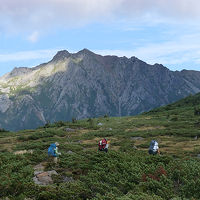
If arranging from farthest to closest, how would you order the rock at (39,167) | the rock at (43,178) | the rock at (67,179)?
the rock at (39,167), the rock at (67,179), the rock at (43,178)

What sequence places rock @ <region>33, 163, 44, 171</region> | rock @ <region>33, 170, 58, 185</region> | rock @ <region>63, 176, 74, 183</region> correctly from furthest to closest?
rock @ <region>33, 163, 44, 171</region> < rock @ <region>63, 176, 74, 183</region> < rock @ <region>33, 170, 58, 185</region>

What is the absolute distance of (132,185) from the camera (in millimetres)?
11719

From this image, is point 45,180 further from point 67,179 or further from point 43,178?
point 67,179

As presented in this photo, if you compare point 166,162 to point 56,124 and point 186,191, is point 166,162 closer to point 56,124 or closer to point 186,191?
point 186,191

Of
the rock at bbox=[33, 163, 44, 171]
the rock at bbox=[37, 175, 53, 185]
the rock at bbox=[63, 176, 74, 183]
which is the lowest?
the rock at bbox=[63, 176, 74, 183]

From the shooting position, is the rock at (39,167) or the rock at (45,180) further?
the rock at (39,167)

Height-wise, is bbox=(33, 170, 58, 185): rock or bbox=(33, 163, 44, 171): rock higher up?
bbox=(33, 170, 58, 185): rock

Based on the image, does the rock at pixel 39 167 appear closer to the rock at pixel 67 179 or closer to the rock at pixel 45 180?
the rock at pixel 45 180

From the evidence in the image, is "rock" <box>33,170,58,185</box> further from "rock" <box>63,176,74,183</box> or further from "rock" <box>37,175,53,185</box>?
"rock" <box>63,176,74,183</box>

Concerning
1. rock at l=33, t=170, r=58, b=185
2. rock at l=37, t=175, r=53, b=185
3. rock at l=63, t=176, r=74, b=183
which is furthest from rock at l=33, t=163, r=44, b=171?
rock at l=63, t=176, r=74, b=183

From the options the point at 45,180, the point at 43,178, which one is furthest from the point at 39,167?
A: the point at 45,180

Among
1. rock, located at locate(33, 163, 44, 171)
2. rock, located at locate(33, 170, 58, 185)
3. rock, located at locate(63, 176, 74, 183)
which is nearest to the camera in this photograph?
rock, located at locate(33, 170, 58, 185)

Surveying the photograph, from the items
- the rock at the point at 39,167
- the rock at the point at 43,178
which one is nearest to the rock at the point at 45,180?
the rock at the point at 43,178

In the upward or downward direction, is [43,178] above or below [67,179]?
above
